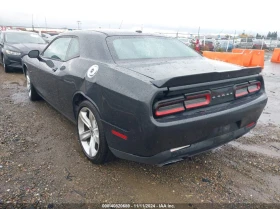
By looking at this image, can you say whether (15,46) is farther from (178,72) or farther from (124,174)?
(178,72)

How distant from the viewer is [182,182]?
2.54 metres

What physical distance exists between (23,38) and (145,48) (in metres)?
7.49

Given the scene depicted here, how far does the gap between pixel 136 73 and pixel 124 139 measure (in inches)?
25.2

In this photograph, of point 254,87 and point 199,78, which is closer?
point 199,78

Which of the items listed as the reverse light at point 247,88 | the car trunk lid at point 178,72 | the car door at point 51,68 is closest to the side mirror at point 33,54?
the car door at point 51,68

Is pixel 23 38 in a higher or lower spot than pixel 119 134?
higher

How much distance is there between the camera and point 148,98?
192 centimetres

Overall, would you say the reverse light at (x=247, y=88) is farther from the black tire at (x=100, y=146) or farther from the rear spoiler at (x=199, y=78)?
the black tire at (x=100, y=146)

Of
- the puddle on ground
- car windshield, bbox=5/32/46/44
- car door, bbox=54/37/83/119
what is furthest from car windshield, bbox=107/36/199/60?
car windshield, bbox=5/32/46/44

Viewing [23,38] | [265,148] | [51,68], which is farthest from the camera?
[23,38]

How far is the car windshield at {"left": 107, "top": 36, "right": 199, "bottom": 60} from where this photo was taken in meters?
2.78

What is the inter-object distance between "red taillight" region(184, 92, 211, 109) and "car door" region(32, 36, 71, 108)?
2.07 m

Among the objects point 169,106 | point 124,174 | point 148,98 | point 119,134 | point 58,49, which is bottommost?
point 124,174

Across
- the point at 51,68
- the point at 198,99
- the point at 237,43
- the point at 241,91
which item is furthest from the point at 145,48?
the point at 237,43
